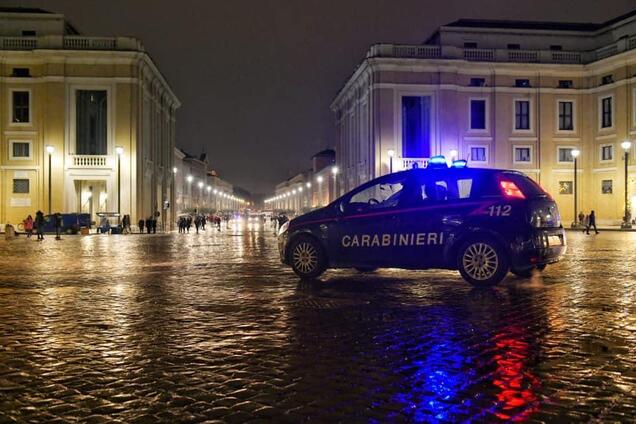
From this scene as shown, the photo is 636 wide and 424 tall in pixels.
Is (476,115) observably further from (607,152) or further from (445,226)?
(445,226)

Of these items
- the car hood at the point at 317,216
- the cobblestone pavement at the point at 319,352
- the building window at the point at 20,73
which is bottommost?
the cobblestone pavement at the point at 319,352

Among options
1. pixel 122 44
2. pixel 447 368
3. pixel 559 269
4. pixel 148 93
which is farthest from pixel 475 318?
pixel 148 93

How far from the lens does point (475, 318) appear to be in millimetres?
8078

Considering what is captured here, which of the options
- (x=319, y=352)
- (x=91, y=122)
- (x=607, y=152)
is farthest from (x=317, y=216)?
(x=91, y=122)

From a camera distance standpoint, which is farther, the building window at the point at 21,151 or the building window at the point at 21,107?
the building window at the point at 21,107

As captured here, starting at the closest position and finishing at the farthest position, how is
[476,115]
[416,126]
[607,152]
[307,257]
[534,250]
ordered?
1. [534,250]
2. [307,257]
3. [607,152]
4. [476,115]
5. [416,126]

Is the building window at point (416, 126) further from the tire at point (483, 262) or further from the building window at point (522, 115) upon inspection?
the tire at point (483, 262)

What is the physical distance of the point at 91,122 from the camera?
193ft

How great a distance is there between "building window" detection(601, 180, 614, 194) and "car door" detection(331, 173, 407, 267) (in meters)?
49.9

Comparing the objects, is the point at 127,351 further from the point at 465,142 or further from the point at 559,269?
the point at 465,142

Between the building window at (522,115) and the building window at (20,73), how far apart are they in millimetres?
43585

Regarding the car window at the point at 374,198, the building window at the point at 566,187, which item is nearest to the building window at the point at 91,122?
the building window at the point at 566,187

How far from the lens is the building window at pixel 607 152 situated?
56.0 m

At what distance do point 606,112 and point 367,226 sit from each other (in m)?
52.6
